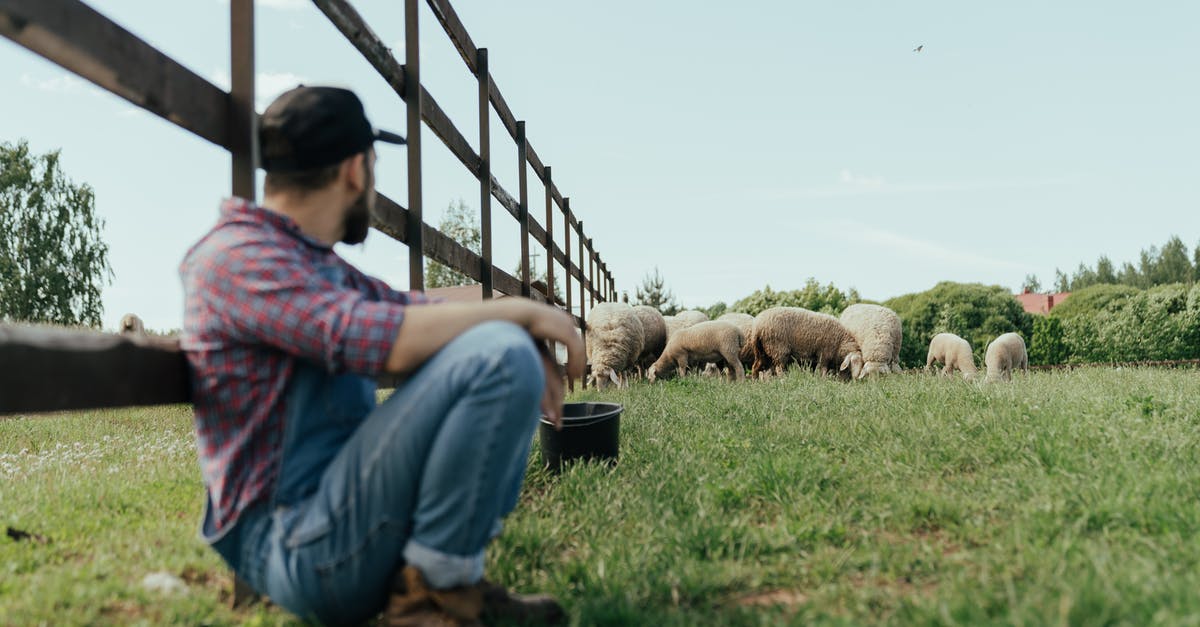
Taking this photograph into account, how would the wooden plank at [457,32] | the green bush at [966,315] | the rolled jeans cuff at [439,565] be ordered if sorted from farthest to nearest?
the green bush at [966,315] < the wooden plank at [457,32] < the rolled jeans cuff at [439,565]

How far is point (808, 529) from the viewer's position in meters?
2.70

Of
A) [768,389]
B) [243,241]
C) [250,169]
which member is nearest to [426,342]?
[243,241]

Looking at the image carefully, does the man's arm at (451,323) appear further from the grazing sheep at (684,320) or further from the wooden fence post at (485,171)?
the grazing sheep at (684,320)

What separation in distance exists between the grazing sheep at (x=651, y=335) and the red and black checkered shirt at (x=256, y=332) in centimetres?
1069

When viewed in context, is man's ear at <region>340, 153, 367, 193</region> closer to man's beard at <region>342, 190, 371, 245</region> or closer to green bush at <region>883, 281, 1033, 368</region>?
man's beard at <region>342, 190, 371, 245</region>

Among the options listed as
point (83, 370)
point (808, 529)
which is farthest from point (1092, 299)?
point (83, 370)

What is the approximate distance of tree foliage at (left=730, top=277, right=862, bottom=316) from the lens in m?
34.3

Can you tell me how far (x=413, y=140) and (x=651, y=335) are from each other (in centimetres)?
912

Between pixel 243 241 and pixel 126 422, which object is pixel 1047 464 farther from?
pixel 126 422

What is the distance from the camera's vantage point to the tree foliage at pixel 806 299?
34312mm

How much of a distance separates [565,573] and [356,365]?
1.05 meters

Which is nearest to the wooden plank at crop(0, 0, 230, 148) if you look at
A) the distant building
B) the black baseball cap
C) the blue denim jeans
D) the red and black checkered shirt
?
the black baseball cap

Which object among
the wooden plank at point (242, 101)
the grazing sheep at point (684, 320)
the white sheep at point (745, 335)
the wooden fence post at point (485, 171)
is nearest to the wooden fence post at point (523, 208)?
the wooden fence post at point (485, 171)

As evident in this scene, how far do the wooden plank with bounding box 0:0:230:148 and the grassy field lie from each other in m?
1.30
